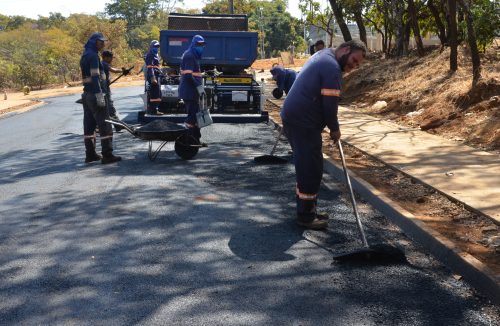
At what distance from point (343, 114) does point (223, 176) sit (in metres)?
8.25

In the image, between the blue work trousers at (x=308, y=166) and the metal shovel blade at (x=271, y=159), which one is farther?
the metal shovel blade at (x=271, y=159)

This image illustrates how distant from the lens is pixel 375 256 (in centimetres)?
536

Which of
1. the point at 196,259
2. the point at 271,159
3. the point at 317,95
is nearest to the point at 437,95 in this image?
the point at 271,159

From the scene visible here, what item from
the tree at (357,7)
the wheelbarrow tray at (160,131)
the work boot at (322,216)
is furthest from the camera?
the tree at (357,7)

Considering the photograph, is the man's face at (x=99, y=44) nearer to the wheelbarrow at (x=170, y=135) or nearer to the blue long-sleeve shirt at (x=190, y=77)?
the wheelbarrow at (x=170, y=135)

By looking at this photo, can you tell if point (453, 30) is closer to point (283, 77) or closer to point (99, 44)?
point (283, 77)

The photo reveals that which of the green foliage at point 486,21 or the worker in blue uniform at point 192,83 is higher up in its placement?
the green foliage at point 486,21

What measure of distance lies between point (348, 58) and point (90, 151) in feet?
18.3

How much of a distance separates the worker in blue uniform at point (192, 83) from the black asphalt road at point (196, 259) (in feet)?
6.04

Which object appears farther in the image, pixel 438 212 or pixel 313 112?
pixel 438 212

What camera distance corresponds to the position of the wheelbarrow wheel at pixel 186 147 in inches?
416

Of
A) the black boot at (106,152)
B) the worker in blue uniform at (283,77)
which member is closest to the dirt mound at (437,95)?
the worker in blue uniform at (283,77)

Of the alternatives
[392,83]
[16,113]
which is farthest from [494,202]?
[16,113]

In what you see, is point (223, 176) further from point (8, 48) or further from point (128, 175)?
point (8, 48)
